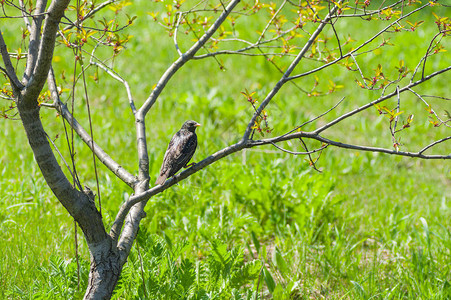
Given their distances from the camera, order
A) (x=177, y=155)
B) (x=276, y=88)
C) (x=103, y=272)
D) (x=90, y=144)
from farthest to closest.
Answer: (x=177, y=155) < (x=90, y=144) < (x=276, y=88) < (x=103, y=272)

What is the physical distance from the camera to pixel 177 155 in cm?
341

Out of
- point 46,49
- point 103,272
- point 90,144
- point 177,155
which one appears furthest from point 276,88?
point 103,272

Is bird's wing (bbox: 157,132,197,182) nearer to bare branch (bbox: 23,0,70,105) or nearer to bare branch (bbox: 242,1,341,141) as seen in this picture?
bare branch (bbox: 242,1,341,141)

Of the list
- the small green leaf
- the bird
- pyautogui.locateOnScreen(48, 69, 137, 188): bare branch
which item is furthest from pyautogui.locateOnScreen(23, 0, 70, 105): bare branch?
the small green leaf

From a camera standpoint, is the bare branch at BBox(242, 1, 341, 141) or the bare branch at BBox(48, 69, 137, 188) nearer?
the bare branch at BBox(242, 1, 341, 141)

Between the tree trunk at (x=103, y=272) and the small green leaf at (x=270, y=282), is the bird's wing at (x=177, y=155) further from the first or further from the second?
the small green leaf at (x=270, y=282)

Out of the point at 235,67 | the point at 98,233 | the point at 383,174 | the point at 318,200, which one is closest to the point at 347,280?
the point at 318,200

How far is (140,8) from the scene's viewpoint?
10.2 metres

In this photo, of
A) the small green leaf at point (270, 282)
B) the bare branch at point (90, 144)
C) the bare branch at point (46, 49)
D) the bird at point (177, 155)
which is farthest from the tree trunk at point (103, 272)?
the small green leaf at point (270, 282)

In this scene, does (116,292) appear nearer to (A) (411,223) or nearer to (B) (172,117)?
(A) (411,223)

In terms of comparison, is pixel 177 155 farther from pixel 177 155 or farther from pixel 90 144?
pixel 90 144

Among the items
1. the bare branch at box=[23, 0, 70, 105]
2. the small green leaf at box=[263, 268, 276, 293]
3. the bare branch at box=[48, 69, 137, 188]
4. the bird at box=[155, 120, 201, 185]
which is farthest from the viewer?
the small green leaf at box=[263, 268, 276, 293]

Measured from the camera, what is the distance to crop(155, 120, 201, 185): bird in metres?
3.35

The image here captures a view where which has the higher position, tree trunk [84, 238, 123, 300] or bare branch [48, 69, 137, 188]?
bare branch [48, 69, 137, 188]
